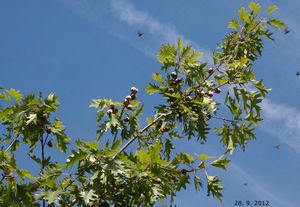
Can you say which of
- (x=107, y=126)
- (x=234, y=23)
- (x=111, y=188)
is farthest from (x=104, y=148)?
(x=234, y=23)

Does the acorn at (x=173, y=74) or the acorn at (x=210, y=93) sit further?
the acorn at (x=173, y=74)

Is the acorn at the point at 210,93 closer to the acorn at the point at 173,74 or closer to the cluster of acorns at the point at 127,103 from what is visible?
the acorn at the point at 173,74

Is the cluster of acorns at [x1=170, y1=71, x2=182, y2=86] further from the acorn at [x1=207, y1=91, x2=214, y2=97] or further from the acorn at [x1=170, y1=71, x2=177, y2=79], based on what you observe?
the acorn at [x1=207, y1=91, x2=214, y2=97]

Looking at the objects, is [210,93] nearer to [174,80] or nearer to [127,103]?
[174,80]

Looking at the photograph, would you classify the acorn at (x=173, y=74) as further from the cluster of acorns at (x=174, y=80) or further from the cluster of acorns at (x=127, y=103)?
the cluster of acorns at (x=127, y=103)

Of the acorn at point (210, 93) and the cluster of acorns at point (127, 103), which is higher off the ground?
the acorn at point (210, 93)

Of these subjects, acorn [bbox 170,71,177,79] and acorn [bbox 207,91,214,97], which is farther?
acorn [bbox 170,71,177,79]

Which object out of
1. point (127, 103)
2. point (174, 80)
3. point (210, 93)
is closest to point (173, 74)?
point (174, 80)

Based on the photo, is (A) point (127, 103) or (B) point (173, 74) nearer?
(A) point (127, 103)

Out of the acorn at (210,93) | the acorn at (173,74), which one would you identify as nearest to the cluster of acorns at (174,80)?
the acorn at (173,74)

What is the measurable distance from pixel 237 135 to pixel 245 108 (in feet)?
1.21

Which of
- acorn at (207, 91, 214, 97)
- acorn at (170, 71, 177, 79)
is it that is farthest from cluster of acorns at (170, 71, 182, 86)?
acorn at (207, 91, 214, 97)

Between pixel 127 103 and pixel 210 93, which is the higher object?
pixel 210 93

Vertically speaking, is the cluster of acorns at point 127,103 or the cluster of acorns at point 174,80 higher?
the cluster of acorns at point 174,80
